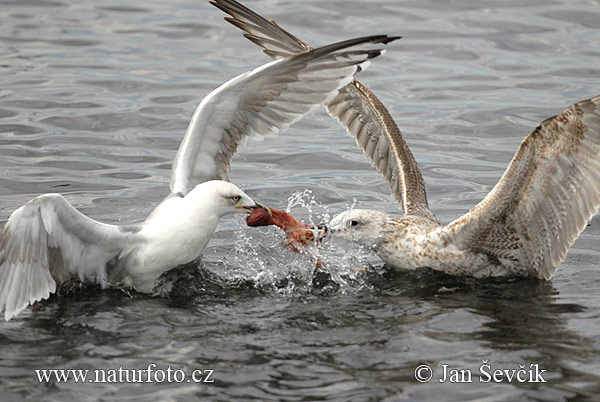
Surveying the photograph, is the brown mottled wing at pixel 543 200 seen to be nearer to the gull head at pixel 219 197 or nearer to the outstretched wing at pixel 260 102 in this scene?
the outstretched wing at pixel 260 102

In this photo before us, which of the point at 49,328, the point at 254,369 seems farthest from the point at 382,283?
the point at 49,328

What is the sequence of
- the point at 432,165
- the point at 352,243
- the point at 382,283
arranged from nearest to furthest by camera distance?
the point at 382,283 < the point at 352,243 < the point at 432,165

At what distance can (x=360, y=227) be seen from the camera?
8125 millimetres

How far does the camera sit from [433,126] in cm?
1291

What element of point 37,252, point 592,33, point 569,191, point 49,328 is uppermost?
point 592,33

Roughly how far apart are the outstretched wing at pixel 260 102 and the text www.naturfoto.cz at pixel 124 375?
7.26 ft

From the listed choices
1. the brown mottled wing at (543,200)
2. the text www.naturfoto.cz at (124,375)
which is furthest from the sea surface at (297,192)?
the brown mottled wing at (543,200)

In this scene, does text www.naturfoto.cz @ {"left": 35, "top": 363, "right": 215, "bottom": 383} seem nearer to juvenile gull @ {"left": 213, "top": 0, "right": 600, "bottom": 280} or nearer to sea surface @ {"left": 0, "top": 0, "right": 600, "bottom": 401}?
sea surface @ {"left": 0, "top": 0, "right": 600, "bottom": 401}

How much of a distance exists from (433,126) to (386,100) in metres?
1.34

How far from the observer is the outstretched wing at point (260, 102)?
25.0 feet

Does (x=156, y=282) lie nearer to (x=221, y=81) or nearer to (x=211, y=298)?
(x=211, y=298)

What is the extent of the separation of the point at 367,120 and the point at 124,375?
4.44 meters

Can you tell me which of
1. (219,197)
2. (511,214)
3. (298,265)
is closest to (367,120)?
(298,265)

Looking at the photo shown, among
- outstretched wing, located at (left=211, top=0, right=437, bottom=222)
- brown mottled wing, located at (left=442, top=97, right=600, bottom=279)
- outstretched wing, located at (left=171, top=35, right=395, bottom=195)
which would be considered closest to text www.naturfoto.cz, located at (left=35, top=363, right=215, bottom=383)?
outstretched wing, located at (left=171, top=35, right=395, bottom=195)
